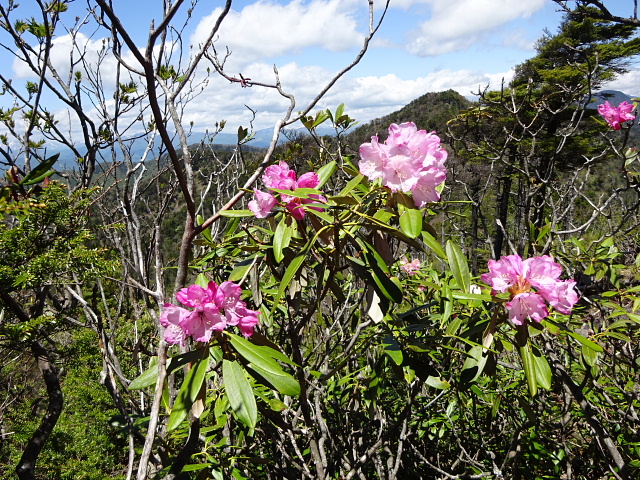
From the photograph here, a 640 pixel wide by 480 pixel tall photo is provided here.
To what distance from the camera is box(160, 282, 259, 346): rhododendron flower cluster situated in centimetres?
98

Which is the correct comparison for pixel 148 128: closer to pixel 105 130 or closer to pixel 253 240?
pixel 105 130

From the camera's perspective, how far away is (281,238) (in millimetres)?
1116

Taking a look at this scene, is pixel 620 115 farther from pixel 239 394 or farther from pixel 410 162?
pixel 239 394

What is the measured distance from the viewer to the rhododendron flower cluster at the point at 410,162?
107 centimetres

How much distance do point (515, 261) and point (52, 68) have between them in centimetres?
296

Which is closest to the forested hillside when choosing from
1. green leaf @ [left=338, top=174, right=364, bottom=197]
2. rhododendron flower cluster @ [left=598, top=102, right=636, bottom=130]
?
green leaf @ [left=338, top=174, right=364, bottom=197]

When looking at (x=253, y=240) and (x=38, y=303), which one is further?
(x=38, y=303)

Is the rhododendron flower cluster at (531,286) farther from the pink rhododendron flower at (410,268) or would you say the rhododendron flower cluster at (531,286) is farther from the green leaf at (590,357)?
the pink rhododendron flower at (410,268)

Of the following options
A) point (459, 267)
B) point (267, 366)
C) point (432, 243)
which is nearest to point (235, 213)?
point (267, 366)

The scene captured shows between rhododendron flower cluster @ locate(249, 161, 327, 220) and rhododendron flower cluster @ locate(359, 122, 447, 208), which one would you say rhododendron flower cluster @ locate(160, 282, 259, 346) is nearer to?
rhododendron flower cluster @ locate(249, 161, 327, 220)

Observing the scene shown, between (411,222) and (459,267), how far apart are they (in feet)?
0.91

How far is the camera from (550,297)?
3.64 ft

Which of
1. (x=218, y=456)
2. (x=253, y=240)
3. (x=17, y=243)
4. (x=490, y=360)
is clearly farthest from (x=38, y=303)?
(x=490, y=360)

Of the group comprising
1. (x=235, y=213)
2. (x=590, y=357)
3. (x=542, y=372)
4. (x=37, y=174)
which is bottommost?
(x=590, y=357)
